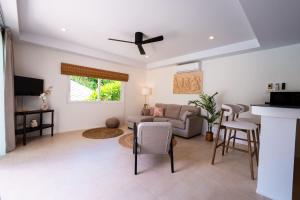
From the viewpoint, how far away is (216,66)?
4.23 meters

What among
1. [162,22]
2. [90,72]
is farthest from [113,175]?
[90,72]

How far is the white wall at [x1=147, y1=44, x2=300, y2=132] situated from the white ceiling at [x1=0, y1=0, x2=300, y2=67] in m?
0.37

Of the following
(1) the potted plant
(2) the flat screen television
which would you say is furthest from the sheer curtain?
(1) the potted plant

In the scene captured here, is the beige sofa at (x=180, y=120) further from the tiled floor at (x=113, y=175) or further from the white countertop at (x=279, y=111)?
the white countertop at (x=279, y=111)

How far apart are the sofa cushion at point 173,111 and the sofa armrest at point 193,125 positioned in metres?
0.64

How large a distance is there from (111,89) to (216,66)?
11.8ft

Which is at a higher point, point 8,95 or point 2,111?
point 8,95

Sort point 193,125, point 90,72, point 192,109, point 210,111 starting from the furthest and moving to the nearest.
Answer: point 90,72 → point 192,109 → point 193,125 → point 210,111

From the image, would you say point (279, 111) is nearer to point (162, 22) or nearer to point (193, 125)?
point (162, 22)

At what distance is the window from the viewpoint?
4488mm

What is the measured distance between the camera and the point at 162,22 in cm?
265

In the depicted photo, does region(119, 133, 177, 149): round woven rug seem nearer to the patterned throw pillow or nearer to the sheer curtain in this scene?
the patterned throw pillow

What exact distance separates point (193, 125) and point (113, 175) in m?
2.73

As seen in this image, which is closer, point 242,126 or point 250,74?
point 242,126
